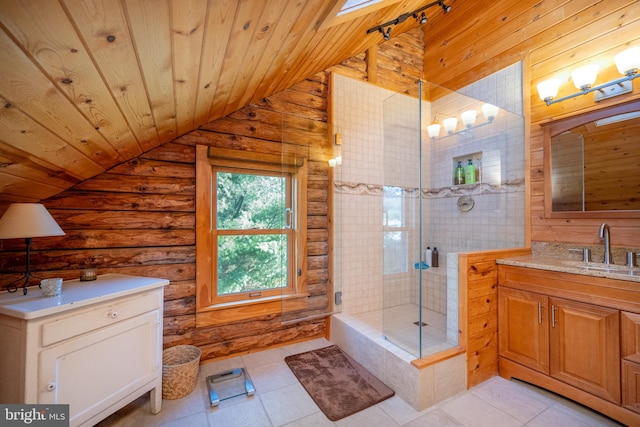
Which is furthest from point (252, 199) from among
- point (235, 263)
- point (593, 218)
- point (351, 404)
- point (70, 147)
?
point (593, 218)

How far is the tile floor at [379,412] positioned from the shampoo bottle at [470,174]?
6.25 feet

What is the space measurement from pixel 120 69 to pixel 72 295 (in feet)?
3.94

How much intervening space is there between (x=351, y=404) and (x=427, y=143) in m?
2.58

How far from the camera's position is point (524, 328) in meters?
1.95

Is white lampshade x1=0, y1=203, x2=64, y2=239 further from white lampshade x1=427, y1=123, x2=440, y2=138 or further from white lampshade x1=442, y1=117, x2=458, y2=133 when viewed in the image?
white lampshade x1=442, y1=117, x2=458, y2=133

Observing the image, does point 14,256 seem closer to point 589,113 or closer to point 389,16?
point 389,16

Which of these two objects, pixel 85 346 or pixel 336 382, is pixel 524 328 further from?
pixel 85 346

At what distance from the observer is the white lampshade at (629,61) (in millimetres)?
1768

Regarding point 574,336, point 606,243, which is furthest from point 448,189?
point 574,336

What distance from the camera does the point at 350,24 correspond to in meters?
2.04

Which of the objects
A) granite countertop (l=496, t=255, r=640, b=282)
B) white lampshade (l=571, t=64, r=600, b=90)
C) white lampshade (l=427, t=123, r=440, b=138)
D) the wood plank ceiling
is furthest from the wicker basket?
white lampshade (l=571, t=64, r=600, b=90)

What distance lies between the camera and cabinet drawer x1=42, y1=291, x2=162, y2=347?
121 centimetres

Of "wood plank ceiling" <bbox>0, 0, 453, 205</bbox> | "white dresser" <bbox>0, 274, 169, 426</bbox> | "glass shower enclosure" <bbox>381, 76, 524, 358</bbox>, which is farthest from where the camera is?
"glass shower enclosure" <bbox>381, 76, 524, 358</bbox>

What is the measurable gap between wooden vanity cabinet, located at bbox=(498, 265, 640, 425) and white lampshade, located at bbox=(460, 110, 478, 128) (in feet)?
5.33
